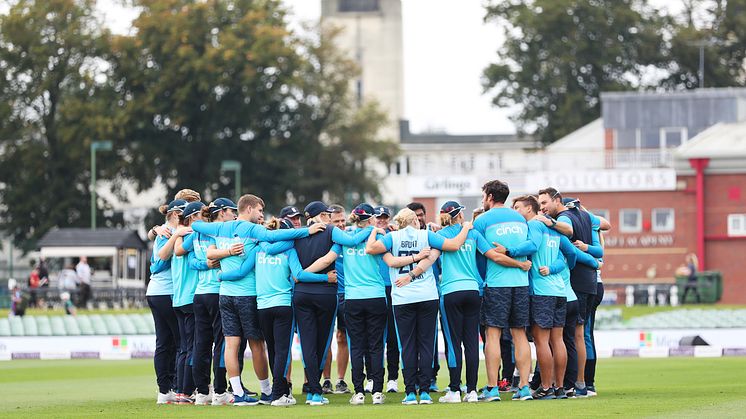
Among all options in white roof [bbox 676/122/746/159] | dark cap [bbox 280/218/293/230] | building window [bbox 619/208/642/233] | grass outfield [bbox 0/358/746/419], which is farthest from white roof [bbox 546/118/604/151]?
dark cap [bbox 280/218/293/230]

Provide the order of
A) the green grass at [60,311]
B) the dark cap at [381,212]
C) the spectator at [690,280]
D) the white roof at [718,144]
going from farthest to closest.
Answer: the white roof at [718,144] → the spectator at [690,280] → the green grass at [60,311] → the dark cap at [381,212]

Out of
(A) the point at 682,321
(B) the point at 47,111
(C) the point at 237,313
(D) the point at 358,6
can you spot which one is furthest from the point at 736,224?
(D) the point at 358,6

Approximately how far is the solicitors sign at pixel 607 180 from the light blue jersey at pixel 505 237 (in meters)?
43.3

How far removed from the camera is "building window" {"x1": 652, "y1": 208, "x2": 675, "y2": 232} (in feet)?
194

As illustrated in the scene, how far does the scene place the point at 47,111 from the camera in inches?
2680

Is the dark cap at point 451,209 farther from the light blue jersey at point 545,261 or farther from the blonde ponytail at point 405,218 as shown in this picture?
the light blue jersey at point 545,261

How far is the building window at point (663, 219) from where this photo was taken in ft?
194

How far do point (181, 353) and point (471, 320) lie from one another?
3091mm

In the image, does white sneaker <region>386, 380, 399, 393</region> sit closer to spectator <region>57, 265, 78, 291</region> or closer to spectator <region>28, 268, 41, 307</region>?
spectator <region>57, 265, 78, 291</region>

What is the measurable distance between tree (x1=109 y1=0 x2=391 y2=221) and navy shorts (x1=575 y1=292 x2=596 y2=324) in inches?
1872

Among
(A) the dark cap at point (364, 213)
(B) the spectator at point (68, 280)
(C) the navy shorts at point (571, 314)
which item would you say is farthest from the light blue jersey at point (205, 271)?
(B) the spectator at point (68, 280)

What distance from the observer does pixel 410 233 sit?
51.5 feet

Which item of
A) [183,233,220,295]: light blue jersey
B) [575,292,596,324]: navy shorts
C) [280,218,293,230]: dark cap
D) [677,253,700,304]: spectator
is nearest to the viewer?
[183,233,220,295]: light blue jersey

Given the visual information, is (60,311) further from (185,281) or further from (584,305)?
(584,305)
